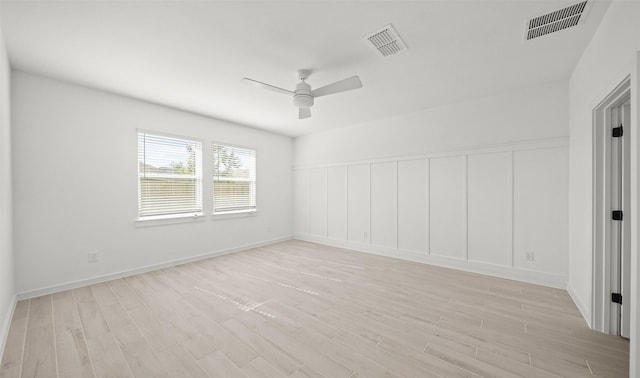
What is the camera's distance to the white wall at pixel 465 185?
335 cm

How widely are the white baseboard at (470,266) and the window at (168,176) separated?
319cm

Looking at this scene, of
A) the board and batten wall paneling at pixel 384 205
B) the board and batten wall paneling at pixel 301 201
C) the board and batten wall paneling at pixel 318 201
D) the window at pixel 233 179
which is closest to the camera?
the board and batten wall paneling at pixel 384 205

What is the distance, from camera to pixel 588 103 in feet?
8.13

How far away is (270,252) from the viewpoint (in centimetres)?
515

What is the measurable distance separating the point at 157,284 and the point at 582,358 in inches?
179

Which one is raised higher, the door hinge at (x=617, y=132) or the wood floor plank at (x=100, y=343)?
the door hinge at (x=617, y=132)

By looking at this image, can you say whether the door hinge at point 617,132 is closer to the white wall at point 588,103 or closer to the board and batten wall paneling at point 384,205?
the white wall at point 588,103

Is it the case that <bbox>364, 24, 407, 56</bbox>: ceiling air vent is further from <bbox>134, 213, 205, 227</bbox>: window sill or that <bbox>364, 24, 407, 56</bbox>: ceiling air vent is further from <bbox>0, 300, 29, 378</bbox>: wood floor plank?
<bbox>134, 213, 205, 227</bbox>: window sill

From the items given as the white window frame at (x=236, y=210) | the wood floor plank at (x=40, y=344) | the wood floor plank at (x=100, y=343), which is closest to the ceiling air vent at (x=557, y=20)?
the wood floor plank at (x=100, y=343)

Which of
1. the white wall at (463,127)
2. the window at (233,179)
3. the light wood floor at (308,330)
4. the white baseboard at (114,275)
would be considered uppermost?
the white wall at (463,127)

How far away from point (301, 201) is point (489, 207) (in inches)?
160

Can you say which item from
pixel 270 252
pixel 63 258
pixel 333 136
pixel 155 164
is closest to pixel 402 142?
pixel 333 136

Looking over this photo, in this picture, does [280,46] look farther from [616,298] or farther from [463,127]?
[616,298]

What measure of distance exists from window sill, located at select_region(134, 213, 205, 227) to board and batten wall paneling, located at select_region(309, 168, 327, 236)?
2.53 meters
